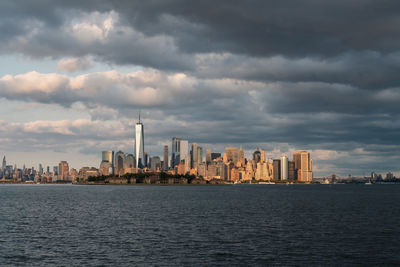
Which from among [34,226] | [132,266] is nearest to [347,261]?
[132,266]

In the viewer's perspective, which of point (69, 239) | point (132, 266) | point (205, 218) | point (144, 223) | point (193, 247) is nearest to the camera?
point (132, 266)

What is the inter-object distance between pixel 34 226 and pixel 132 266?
45954mm

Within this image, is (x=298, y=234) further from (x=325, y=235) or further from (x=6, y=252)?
(x=6, y=252)

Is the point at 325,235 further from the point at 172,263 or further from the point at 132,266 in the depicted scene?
the point at 132,266

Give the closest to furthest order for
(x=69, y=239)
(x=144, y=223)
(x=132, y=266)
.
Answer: (x=132, y=266) < (x=69, y=239) < (x=144, y=223)

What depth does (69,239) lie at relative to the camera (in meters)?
68.2

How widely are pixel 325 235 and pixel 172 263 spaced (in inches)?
1433

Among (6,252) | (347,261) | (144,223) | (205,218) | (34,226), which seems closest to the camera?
(347,261)

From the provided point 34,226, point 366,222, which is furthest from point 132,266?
point 366,222

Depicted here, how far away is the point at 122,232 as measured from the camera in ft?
253

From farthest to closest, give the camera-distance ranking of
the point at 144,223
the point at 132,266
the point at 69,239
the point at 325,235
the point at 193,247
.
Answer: the point at 144,223, the point at 325,235, the point at 69,239, the point at 193,247, the point at 132,266

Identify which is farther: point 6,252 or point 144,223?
point 144,223

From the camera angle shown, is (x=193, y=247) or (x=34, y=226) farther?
(x=34, y=226)

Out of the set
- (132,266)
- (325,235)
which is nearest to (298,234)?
(325,235)
